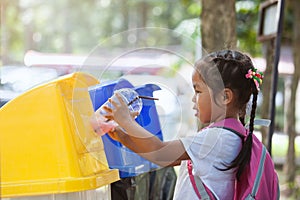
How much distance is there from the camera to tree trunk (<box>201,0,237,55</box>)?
4.46 metres

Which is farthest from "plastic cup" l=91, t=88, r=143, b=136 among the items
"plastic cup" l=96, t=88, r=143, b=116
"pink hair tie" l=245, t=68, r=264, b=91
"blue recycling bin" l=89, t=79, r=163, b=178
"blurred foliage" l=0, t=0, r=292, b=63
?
"blurred foliage" l=0, t=0, r=292, b=63

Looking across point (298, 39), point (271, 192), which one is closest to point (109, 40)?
point (271, 192)

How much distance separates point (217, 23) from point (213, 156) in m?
2.39

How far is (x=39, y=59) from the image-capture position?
11.7 m

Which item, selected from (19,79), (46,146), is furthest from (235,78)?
(19,79)

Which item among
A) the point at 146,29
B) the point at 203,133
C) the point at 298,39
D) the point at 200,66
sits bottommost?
the point at 203,133

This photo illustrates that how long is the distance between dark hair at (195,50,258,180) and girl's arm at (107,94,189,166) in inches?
9.7

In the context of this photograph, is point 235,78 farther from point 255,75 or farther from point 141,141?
point 141,141

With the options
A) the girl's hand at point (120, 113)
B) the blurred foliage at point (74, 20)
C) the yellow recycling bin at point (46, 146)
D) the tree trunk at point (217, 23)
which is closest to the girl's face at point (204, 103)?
the girl's hand at point (120, 113)

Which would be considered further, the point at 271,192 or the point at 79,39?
the point at 79,39

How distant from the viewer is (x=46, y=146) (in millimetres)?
2109

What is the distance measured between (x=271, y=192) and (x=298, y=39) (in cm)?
729

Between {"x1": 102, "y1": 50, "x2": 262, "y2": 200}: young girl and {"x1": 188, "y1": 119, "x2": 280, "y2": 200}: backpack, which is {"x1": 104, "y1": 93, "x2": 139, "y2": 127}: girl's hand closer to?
{"x1": 102, "y1": 50, "x2": 262, "y2": 200}: young girl

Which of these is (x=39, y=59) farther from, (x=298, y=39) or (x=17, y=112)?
(x=17, y=112)
